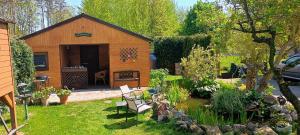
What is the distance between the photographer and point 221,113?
30.3 ft

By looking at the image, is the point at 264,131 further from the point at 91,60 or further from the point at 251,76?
the point at 91,60

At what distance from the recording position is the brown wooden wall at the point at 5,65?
7.23 m

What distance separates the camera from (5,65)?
7.51 m

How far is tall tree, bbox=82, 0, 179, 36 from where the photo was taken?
31.2 meters

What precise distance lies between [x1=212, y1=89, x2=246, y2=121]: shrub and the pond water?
2.60ft

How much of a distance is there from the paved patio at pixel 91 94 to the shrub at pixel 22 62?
1.36m

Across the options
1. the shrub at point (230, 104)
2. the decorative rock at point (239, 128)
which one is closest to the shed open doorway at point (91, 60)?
the shrub at point (230, 104)

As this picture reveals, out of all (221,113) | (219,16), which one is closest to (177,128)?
(221,113)

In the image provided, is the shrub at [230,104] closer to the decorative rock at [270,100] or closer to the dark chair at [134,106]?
the decorative rock at [270,100]

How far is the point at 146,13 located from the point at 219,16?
80.7ft

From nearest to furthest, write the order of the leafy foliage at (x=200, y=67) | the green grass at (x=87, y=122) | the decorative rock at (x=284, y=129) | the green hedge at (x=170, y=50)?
the decorative rock at (x=284, y=129) → the green grass at (x=87, y=122) → the leafy foliage at (x=200, y=67) → the green hedge at (x=170, y=50)

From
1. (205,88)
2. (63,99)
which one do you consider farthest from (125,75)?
(205,88)

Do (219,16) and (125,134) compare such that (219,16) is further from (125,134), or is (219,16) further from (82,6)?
(82,6)

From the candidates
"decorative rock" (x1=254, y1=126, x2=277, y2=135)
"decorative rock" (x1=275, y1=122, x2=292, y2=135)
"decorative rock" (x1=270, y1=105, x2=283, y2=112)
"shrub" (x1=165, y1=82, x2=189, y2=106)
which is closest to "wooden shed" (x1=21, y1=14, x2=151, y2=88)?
"shrub" (x1=165, y1=82, x2=189, y2=106)
